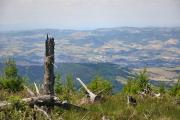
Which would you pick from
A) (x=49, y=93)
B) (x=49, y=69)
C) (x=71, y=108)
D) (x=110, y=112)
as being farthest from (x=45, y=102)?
(x=110, y=112)

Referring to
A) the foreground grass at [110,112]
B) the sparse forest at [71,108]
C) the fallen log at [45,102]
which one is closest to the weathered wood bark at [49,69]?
Result: the sparse forest at [71,108]

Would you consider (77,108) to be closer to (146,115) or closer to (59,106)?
(59,106)

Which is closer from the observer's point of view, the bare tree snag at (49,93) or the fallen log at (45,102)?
the fallen log at (45,102)

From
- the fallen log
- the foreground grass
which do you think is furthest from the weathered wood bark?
the foreground grass

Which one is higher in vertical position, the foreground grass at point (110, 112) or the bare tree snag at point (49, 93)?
the bare tree snag at point (49, 93)

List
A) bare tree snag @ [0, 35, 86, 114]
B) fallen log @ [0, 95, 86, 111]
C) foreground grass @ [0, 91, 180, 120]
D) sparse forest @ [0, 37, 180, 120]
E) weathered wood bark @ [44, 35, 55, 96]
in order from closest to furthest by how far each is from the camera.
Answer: foreground grass @ [0, 91, 180, 120], sparse forest @ [0, 37, 180, 120], fallen log @ [0, 95, 86, 111], bare tree snag @ [0, 35, 86, 114], weathered wood bark @ [44, 35, 55, 96]

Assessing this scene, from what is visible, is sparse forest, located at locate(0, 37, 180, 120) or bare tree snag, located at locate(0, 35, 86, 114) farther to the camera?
bare tree snag, located at locate(0, 35, 86, 114)

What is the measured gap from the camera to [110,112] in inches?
449

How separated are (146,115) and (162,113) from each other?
645mm

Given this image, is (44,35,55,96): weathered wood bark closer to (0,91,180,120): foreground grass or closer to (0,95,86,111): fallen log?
(0,95,86,111): fallen log

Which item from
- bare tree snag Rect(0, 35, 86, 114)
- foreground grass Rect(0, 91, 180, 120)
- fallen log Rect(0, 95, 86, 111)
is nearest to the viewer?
foreground grass Rect(0, 91, 180, 120)

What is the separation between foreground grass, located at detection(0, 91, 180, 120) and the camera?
32.0 feet

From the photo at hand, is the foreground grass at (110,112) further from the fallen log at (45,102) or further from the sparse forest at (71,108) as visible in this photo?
the fallen log at (45,102)

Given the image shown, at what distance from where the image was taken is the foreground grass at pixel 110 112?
9.75 meters
